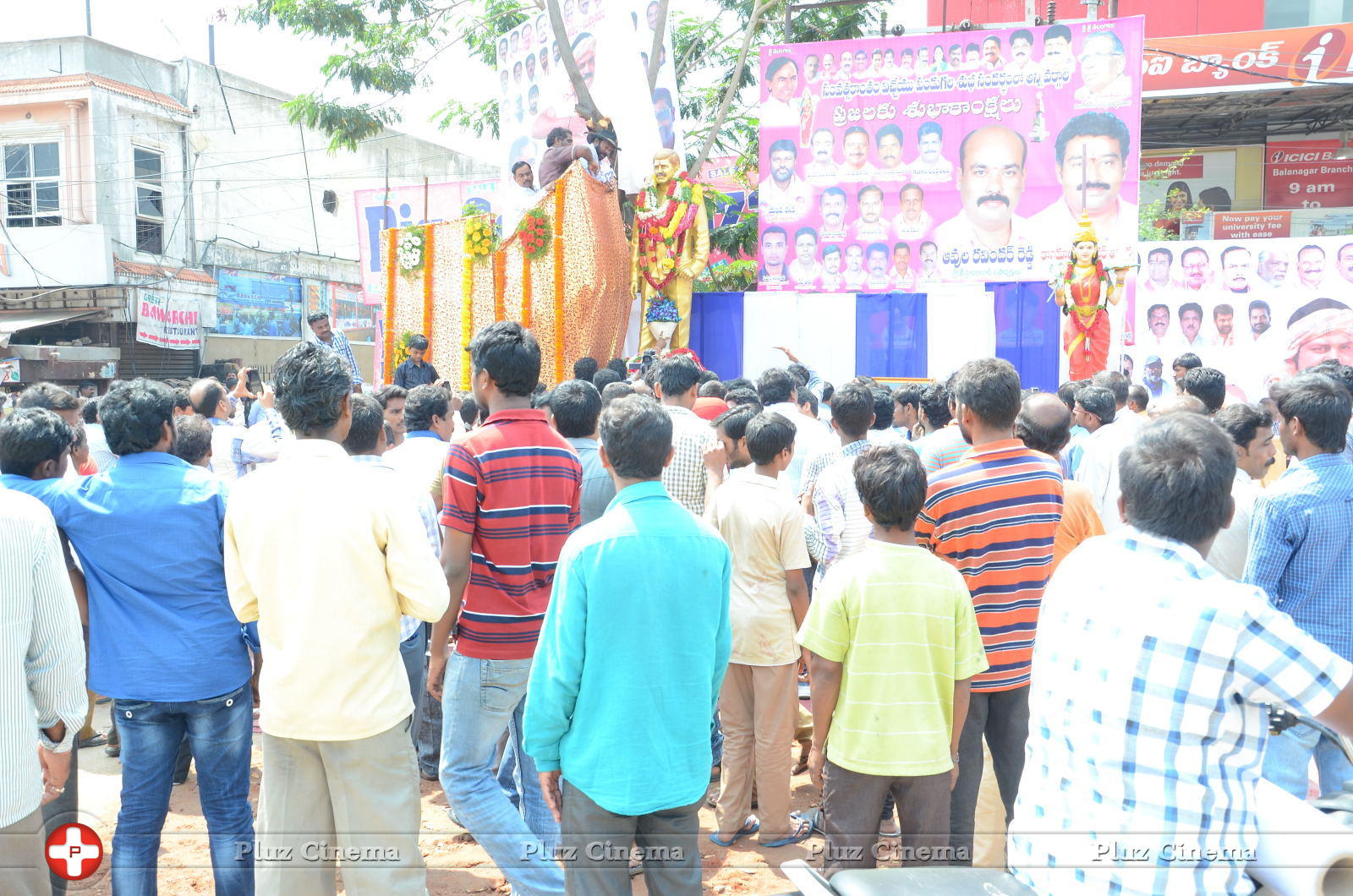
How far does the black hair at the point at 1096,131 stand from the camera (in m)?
11.0

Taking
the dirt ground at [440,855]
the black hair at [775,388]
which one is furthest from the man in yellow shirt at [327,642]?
the black hair at [775,388]

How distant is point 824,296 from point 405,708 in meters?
9.36

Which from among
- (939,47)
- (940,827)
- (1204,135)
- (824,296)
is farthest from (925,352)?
(1204,135)

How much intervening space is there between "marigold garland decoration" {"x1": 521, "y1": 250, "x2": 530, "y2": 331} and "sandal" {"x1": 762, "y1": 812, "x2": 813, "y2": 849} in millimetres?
6879

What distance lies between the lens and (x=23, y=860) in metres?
2.43

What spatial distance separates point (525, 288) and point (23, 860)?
8070 millimetres

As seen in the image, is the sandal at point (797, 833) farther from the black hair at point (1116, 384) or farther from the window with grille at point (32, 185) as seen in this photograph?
the window with grille at point (32, 185)

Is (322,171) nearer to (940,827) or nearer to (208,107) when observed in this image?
(208,107)

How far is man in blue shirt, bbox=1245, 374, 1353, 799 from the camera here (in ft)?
10.3

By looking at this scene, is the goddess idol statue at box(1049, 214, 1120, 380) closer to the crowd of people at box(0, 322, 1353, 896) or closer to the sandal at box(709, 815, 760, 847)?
the crowd of people at box(0, 322, 1353, 896)

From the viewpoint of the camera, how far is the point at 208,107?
→ 20297 millimetres

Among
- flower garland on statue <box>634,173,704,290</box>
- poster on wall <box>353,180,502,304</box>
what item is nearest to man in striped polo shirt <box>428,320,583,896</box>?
flower garland on statue <box>634,173,704,290</box>

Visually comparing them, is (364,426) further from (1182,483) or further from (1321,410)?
(1321,410)

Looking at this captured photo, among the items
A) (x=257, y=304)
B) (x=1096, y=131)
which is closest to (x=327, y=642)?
(x=1096, y=131)
